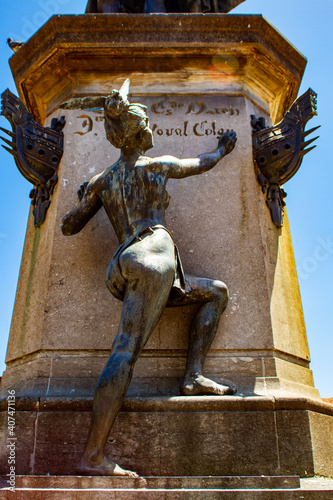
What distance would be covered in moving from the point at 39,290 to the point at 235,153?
2.31 metres

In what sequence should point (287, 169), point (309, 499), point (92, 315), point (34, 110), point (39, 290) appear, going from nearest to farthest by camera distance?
1. point (309, 499)
2. point (92, 315)
3. point (39, 290)
4. point (287, 169)
5. point (34, 110)

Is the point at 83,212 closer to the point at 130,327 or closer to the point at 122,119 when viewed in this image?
the point at 122,119

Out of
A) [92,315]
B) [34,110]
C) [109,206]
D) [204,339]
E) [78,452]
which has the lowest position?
[78,452]

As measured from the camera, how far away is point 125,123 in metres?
4.14

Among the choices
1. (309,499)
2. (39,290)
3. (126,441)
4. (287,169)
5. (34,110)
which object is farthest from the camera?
(34,110)

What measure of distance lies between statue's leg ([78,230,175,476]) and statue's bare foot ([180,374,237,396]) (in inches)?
21.8

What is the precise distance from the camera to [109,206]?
417 cm

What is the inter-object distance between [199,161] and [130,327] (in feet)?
5.39

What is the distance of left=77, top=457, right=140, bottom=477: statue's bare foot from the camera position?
308cm

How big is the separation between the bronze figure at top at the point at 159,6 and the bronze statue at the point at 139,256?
2621 mm

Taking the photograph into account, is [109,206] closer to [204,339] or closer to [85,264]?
[85,264]

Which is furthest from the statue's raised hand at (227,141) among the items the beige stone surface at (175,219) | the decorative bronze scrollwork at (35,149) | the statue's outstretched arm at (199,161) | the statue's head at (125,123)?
the decorative bronze scrollwork at (35,149)

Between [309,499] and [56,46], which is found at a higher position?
[56,46]

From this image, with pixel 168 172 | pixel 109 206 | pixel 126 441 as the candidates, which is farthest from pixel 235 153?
pixel 126 441
